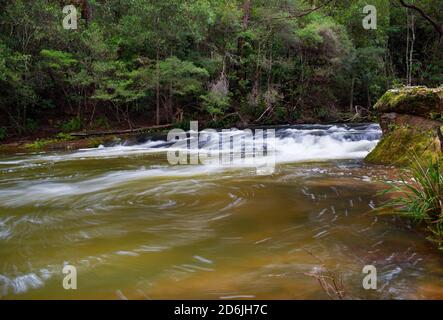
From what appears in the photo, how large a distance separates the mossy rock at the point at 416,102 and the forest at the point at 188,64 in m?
7.41

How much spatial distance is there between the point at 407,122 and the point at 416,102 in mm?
438

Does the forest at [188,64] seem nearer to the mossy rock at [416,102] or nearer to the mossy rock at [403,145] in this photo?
the mossy rock at [416,102]

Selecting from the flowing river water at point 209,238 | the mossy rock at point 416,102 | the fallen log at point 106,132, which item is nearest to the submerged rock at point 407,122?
the mossy rock at point 416,102

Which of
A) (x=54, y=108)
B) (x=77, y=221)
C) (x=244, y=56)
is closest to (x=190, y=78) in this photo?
(x=244, y=56)

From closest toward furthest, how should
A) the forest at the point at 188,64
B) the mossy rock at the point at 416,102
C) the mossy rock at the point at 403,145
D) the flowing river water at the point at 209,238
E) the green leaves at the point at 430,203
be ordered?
1. the flowing river water at the point at 209,238
2. the green leaves at the point at 430,203
3. the mossy rock at the point at 403,145
4. the mossy rock at the point at 416,102
5. the forest at the point at 188,64

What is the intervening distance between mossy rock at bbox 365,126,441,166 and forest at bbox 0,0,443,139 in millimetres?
7976

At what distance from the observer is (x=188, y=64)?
16.9 m

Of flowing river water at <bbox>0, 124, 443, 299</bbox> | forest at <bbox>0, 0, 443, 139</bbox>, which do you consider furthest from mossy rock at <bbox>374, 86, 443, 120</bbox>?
forest at <bbox>0, 0, 443, 139</bbox>

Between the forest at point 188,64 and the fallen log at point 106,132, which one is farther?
the forest at point 188,64

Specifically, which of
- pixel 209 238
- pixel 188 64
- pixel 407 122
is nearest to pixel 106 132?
pixel 188 64

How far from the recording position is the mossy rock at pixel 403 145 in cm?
701

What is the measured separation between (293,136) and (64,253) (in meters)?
10.9

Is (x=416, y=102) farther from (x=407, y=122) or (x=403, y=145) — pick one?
(x=403, y=145)

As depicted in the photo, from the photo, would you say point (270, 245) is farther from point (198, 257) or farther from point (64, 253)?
point (64, 253)
